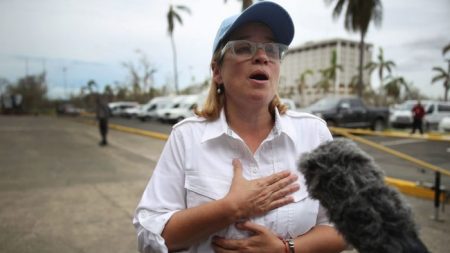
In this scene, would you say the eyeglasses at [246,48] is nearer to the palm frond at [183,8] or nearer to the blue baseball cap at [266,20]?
the blue baseball cap at [266,20]

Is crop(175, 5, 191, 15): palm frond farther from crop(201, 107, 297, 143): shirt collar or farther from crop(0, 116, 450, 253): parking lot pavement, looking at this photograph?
crop(201, 107, 297, 143): shirt collar

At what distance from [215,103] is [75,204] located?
13.7 feet

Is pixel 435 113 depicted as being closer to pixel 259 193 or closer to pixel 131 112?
pixel 259 193

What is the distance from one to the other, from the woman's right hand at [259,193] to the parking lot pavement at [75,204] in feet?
2.11

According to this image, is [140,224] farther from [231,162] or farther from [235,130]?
[235,130]

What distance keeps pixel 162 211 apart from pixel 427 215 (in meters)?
4.31

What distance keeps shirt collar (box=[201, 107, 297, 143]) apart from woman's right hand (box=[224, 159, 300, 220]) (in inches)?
7.4

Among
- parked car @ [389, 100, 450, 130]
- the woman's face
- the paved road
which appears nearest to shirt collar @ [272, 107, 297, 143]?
the woman's face

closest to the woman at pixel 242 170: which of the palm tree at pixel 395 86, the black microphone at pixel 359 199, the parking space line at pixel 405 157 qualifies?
the black microphone at pixel 359 199

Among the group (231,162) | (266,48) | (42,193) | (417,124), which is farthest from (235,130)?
(417,124)

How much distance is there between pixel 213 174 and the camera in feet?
4.66

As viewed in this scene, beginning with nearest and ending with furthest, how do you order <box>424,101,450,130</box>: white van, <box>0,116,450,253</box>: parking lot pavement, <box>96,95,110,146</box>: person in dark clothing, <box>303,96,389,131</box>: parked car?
1. <box>0,116,450,253</box>: parking lot pavement
2. <box>96,95,110,146</box>: person in dark clothing
3. <box>303,96,389,131</box>: parked car
4. <box>424,101,450,130</box>: white van

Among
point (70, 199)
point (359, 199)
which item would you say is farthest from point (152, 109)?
point (359, 199)

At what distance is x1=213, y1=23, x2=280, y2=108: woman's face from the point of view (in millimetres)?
1510
